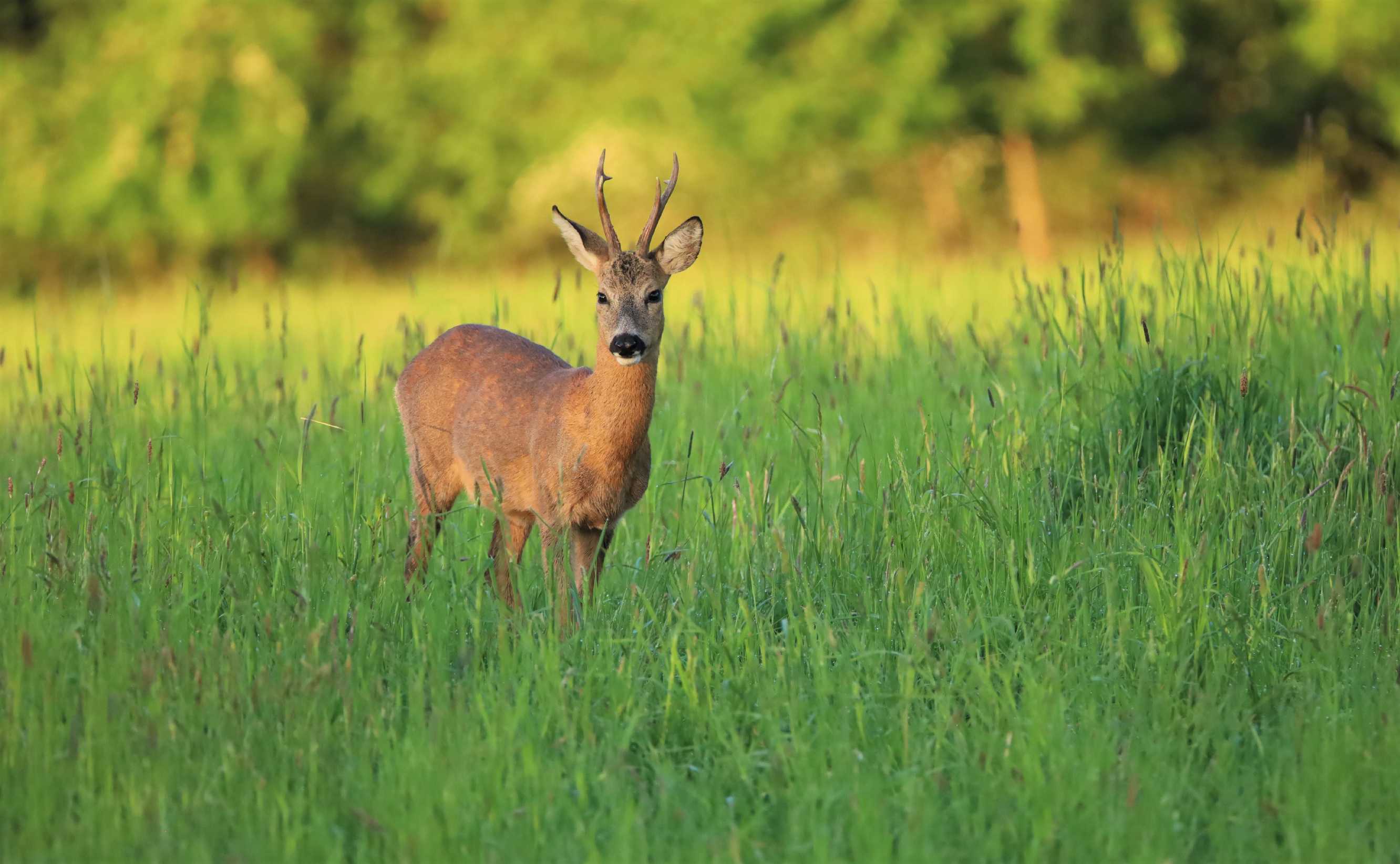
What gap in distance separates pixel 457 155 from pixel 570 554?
17.9 m

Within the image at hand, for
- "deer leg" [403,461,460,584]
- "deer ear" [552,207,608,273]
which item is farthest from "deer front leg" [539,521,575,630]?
"deer ear" [552,207,608,273]

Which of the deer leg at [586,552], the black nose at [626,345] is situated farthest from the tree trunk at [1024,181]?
the black nose at [626,345]

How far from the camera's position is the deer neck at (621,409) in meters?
4.54

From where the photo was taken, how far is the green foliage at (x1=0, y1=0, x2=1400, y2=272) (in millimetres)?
18859

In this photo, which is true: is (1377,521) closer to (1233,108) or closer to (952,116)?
(952,116)

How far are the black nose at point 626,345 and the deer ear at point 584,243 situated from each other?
40 cm

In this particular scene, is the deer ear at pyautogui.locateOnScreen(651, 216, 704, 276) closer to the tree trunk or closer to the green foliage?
the green foliage

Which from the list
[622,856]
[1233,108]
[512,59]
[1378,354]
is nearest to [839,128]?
[512,59]

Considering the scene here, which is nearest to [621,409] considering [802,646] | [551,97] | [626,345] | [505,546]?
[626,345]

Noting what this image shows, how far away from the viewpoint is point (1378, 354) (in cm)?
529

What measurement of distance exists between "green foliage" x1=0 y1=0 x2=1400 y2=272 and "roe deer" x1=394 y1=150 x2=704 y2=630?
1387cm

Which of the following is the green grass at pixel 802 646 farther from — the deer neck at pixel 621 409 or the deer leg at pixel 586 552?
the deer neck at pixel 621 409

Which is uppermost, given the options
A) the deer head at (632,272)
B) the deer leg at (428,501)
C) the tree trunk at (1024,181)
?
the tree trunk at (1024,181)

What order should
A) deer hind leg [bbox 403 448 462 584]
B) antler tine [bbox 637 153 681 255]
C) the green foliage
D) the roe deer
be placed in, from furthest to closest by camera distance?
the green foliage, deer hind leg [bbox 403 448 462 584], the roe deer, antler tine [bbox 637 153 681 255]
